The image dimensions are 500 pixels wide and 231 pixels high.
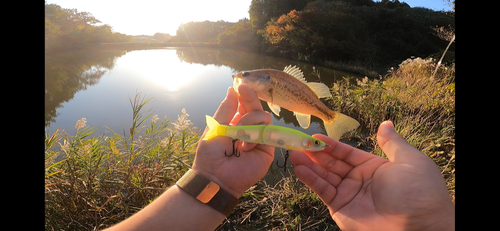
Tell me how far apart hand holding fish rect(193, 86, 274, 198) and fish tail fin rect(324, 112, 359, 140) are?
652 millimetres

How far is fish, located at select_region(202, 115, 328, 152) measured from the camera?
1.70m

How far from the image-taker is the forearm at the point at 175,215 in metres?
1.76

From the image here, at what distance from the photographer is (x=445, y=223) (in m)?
1.78

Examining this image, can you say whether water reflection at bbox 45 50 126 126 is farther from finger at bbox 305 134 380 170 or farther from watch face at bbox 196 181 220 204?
finger at bbox 305 134 380 170

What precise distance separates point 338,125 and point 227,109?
1126mm

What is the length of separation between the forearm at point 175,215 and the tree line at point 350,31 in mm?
18759

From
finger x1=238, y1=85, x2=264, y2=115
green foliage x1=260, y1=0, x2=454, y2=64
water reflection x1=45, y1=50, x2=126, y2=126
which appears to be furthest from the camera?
green foliage x1=260, y1=0, x2=454, y2=64

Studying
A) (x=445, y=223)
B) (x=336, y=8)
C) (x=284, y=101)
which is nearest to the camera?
(x=445, y=223)

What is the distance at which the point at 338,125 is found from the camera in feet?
7.69

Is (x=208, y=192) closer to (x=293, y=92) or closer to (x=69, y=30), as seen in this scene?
(x=293, y=92)

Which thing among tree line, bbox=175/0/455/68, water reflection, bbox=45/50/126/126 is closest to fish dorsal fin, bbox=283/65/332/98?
water reflection, bbox=45/50/126/126
